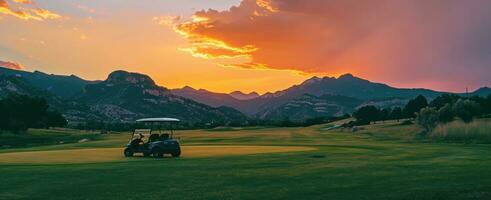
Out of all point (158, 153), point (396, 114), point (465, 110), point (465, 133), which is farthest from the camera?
point (396, 114)

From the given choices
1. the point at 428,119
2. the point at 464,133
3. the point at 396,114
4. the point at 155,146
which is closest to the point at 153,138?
the point at 155,146

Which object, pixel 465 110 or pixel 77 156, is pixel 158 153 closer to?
pixel 77 156

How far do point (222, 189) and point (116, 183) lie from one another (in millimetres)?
4604

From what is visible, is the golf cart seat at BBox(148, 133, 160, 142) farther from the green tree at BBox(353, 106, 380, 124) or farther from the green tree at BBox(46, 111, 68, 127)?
the green tree at BBox(353, 106, 380, 124)

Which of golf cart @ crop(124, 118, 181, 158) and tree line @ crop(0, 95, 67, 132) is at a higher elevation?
tree line @ crop(0, 95, 67, 132)

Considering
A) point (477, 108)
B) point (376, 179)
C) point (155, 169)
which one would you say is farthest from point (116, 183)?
point (477, 108)

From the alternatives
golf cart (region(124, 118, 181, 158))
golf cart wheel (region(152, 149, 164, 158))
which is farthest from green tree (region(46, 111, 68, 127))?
golf cart wheel (region(152, 149, 164, 158))

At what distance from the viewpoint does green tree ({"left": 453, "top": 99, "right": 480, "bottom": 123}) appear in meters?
91.8

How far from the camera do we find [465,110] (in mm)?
94188

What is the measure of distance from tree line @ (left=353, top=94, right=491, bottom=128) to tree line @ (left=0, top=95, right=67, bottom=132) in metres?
79.0

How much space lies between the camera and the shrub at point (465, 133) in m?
62.3

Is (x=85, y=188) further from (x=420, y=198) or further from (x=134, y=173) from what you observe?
(x=420, y=198)

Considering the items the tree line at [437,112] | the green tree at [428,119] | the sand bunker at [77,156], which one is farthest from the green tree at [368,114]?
the sand bunker at [77,156]

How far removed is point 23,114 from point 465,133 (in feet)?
Answer: 296
